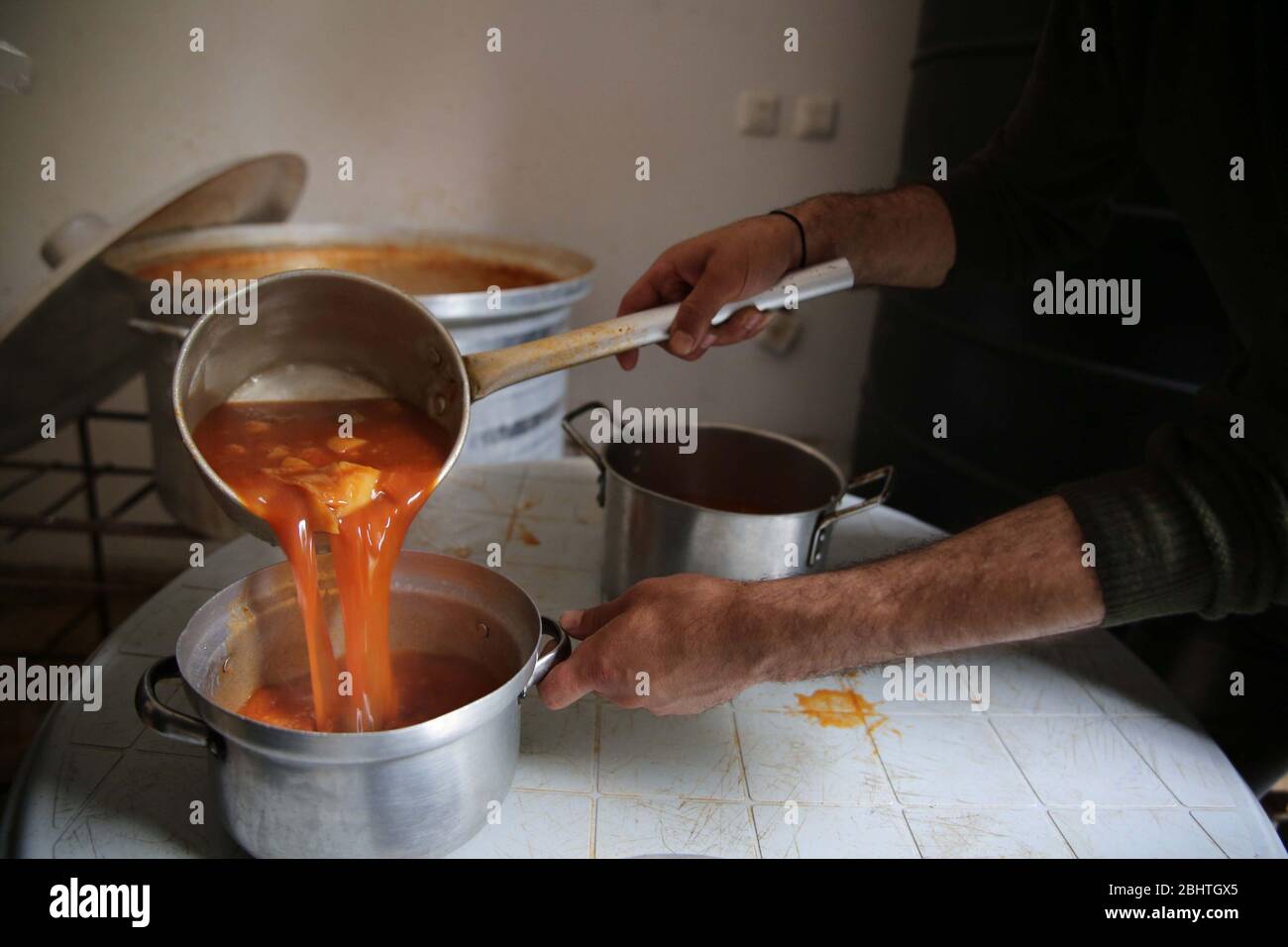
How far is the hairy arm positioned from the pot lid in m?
1.00

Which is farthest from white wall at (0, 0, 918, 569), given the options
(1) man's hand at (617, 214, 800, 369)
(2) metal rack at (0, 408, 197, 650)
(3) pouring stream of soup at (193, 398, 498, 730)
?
(3) pouring stream of soup at (193, 398, 498, 730)

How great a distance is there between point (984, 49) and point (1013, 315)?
19.1 inches

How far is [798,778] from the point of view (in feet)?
2.67

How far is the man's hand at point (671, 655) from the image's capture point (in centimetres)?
75

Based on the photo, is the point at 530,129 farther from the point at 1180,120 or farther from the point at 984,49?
the point at 1180,120

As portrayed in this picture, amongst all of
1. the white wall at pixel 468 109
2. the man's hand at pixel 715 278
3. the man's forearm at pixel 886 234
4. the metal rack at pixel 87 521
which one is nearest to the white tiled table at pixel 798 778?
the man's hand at pixel 715 278

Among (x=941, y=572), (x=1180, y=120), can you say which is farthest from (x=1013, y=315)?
(x=941, y=572)

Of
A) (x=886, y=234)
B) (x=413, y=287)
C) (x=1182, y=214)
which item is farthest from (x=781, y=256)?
A: (x=413, y=287)

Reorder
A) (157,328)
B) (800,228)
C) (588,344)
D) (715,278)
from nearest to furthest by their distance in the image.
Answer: (588,344)
(715,278)
(800,228)
(157,328)

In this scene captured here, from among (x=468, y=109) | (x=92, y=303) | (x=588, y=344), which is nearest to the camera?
(x=588, y=344)

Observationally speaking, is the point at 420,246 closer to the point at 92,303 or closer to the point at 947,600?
the point at 92,303

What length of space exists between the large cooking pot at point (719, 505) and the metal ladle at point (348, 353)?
0.62ft

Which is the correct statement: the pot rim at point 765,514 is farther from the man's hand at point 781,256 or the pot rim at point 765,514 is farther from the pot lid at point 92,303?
the pot lid at point 92,303

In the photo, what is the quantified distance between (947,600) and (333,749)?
1.66ft
